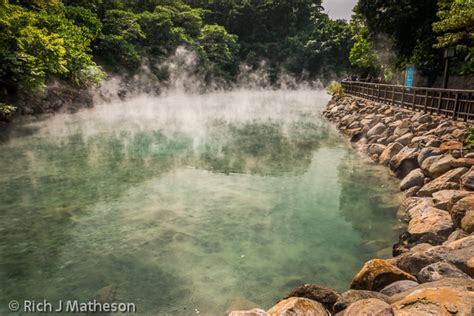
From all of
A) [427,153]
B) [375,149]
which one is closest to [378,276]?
[427,153]

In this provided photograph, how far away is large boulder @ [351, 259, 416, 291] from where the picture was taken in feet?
13.5

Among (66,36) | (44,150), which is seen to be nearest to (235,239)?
(44,150)

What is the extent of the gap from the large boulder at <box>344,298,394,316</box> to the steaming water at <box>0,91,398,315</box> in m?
1.44

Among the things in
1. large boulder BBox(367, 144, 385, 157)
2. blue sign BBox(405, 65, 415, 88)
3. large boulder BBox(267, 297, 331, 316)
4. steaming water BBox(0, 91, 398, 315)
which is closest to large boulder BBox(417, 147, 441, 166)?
steaming water BBox(0, 91, 398, 315)

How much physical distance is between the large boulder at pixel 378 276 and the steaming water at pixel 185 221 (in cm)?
86

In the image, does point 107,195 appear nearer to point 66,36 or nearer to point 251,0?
point 66,36

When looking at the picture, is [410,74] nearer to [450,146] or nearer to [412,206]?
[450,146]

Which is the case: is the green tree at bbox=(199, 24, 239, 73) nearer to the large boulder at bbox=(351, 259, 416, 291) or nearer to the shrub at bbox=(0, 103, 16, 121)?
the shrub at bbox=(0, 103, 16, 121)

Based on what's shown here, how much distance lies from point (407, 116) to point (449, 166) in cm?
713

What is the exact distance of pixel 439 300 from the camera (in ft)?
10.1

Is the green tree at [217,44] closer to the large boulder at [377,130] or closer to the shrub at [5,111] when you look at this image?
the shrub at [5,111]

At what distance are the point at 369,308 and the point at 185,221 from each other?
4.33 m

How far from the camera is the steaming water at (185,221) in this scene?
4.95m

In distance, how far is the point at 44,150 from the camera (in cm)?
1298
